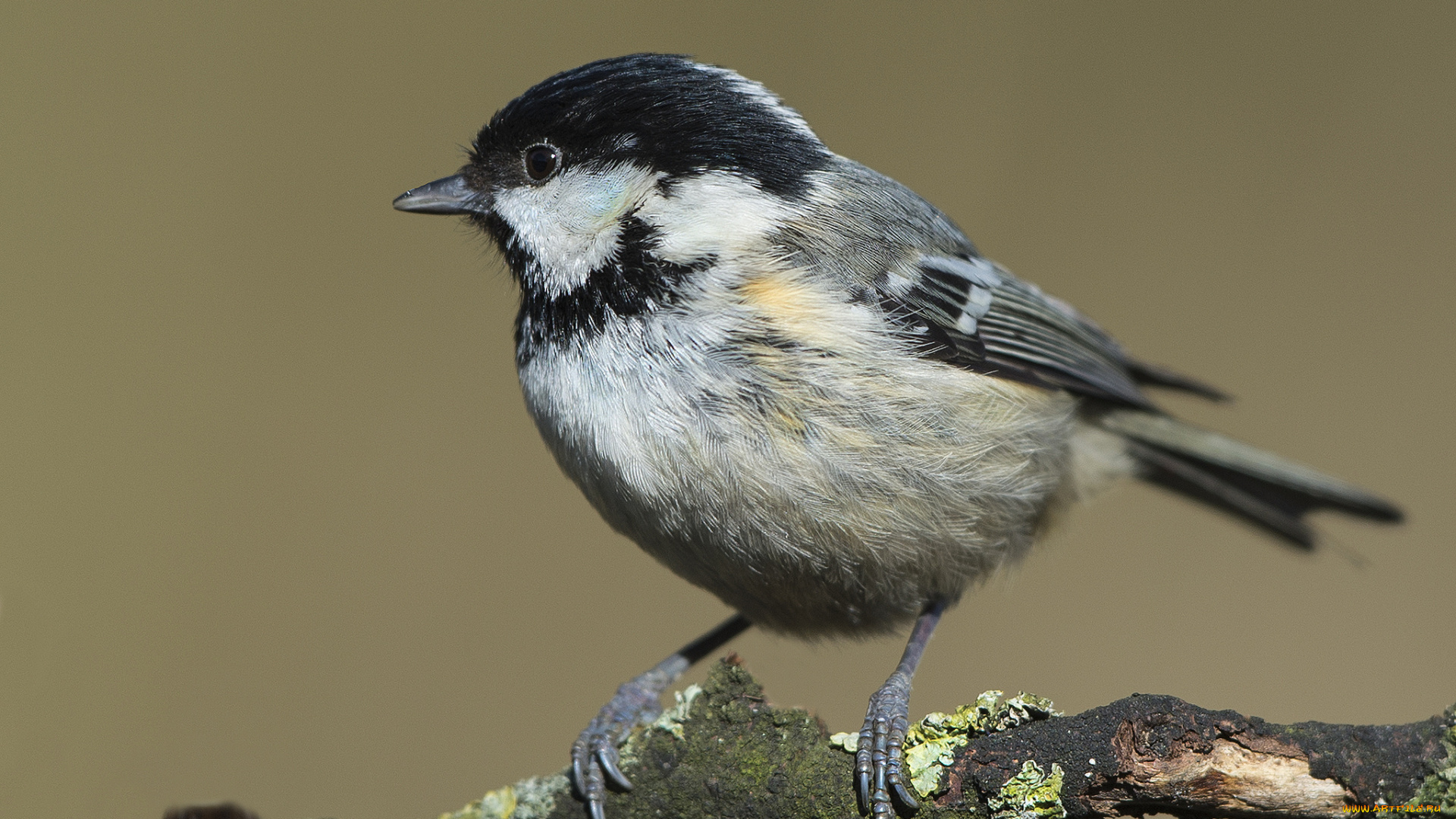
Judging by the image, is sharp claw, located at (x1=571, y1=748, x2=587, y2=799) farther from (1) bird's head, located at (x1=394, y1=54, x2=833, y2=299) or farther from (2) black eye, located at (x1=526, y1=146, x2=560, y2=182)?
(2) black eye, located at (x1=526, y1=146, x2=560, y2=182)

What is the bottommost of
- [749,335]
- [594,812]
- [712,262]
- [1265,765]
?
[594,812]

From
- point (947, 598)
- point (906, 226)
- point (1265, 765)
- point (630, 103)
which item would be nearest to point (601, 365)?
point (630, 103)

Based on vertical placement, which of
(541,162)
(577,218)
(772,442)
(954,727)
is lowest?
(954,727)

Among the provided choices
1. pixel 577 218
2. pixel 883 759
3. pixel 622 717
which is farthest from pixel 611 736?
pixel 577 218

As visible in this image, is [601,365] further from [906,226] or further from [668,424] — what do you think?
[906,226]

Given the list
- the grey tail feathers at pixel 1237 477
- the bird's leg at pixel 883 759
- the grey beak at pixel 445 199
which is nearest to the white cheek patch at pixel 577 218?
the grey beak at pixel 445 199

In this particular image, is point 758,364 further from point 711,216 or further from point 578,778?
point 578,778
